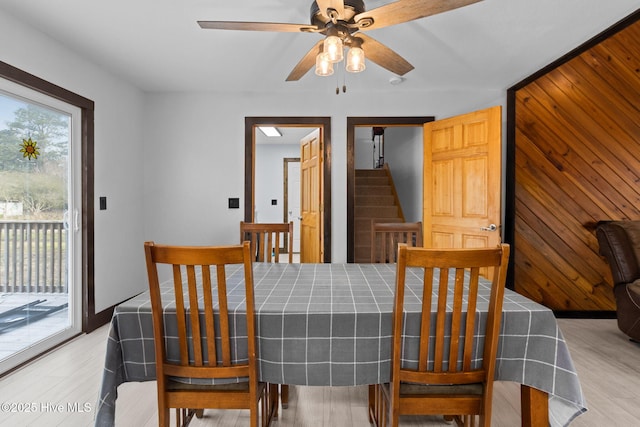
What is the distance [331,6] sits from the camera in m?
1.51

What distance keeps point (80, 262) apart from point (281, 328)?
8.12ft

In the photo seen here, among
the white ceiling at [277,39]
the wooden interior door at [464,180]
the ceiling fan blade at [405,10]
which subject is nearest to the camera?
the ceiling fan blade at [405,10]

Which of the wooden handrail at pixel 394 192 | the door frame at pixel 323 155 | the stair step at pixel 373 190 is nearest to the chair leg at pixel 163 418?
the door frame at pixel 323 155

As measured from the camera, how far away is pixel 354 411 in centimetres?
182

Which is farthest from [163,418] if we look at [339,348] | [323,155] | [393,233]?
[323,155]

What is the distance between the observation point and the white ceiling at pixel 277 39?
83.3 inches

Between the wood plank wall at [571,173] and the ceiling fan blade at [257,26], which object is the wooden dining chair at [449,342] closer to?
the ceiling fan blade at [257,26]

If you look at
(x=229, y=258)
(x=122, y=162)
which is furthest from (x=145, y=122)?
(x=229, y=258)

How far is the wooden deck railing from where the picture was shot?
222 centimetres

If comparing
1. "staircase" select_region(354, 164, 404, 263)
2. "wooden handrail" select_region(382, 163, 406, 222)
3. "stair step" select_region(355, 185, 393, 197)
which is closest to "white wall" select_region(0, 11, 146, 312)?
"staircase" select_region(354, 164, 404, 263)

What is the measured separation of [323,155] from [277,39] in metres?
1.42

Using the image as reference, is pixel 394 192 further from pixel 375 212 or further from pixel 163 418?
pixel 163 418

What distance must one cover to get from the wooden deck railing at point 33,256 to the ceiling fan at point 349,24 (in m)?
1.95

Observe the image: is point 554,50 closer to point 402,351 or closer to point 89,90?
point 402,351
